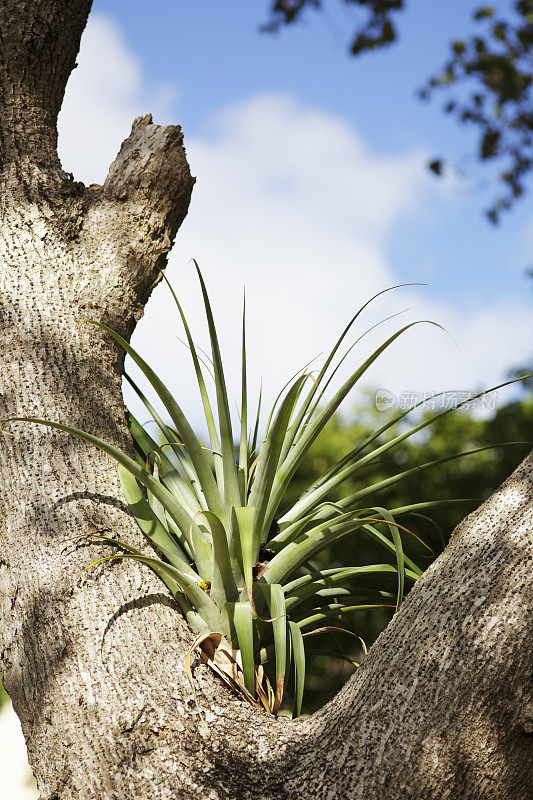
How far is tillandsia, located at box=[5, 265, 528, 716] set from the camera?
1.56m

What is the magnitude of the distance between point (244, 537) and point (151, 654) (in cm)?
36

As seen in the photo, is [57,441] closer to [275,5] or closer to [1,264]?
[1,264]

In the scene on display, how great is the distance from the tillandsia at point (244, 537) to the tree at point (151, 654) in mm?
103

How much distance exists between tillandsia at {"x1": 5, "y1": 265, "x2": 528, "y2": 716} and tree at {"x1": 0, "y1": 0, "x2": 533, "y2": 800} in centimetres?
10

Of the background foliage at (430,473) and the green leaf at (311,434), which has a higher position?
the background foliage at (430,473)

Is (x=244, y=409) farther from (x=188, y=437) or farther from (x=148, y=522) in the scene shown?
(x=148, y=522)

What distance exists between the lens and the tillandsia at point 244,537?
156 cm

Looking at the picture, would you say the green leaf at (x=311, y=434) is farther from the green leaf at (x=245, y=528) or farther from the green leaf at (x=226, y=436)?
the green leaf at (x=245, y=528)

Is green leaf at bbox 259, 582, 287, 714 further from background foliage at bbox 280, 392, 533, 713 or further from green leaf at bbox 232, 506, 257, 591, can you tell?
background foliage at bbox 280, 392, 533, 713

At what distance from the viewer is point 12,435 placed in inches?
62.6

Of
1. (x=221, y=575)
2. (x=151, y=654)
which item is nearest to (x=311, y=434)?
(x=221, y=575)
